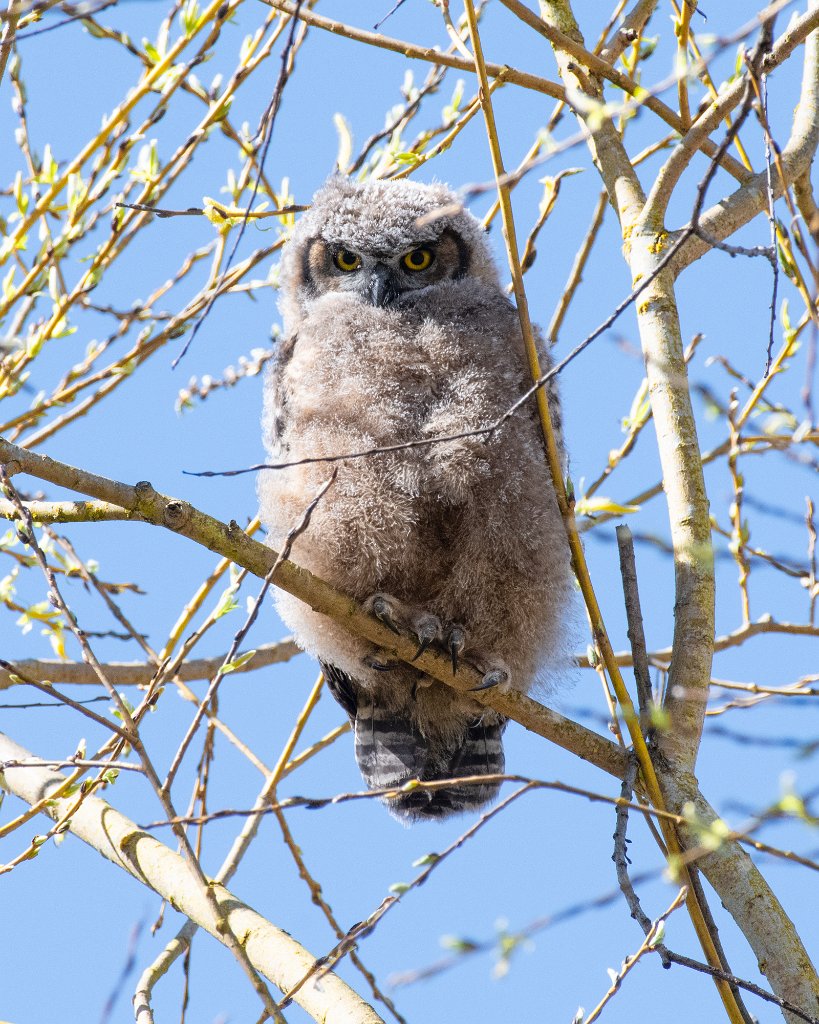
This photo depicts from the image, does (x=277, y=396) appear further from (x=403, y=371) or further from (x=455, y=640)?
(x=455, y=640)

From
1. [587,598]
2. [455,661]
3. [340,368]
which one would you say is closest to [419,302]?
[340,368]

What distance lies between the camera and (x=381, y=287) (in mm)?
3475

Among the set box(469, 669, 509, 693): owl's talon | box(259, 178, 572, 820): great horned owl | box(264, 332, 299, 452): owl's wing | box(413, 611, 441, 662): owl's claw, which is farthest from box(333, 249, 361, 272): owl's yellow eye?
box(469, 669, 509, 693): owl's talon

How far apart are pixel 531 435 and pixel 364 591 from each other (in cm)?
62

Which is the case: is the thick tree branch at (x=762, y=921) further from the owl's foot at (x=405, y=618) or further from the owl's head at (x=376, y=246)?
the owl's head at (x=376, y=246)

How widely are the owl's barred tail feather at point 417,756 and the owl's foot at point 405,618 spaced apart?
0.49m

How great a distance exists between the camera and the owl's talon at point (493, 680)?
2.81m

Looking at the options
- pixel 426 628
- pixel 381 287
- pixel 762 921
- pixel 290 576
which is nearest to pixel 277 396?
pixel 381 287

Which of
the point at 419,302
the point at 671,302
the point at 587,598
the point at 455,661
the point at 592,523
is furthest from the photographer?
the point at 592,523

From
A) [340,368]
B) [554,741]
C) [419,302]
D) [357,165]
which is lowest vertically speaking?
[554,741]

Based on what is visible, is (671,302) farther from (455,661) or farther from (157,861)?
(157,861)

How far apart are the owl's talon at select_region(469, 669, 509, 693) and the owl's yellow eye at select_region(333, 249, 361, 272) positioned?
1457 millimetres

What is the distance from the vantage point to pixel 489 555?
9.98 feet

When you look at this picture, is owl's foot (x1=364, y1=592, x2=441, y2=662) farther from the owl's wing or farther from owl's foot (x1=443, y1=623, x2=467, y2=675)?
the owl's wing
